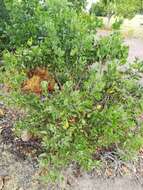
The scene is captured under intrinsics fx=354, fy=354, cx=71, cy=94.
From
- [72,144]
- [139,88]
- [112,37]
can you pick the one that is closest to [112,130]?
[72,144]

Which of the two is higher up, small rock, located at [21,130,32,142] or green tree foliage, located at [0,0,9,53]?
green tree foliage, located at [0,0,9,53]

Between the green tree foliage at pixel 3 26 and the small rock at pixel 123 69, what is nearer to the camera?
the small rock at pixel 123 69

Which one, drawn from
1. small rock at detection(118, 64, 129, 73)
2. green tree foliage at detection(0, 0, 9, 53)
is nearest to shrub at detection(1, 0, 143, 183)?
small rock at detection(118, 64, 129, 73)

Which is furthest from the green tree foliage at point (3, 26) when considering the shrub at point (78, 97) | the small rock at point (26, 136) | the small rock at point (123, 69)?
the small rock at point (123, 69)

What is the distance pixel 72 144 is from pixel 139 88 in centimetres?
112

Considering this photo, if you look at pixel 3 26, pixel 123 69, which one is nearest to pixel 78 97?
pixel 123 69

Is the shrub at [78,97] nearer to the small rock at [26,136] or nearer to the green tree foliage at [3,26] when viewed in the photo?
the small rock at [26,136]

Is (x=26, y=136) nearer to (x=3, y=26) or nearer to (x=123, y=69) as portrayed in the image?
(x=123, y=69)

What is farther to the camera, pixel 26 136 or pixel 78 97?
pixel 26 136

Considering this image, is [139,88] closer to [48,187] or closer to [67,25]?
[67,25]

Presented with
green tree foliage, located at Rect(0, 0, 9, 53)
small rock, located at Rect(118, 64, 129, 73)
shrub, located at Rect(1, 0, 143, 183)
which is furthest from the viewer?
green tree foliage, located at Rect(0, 0, 9, 53)

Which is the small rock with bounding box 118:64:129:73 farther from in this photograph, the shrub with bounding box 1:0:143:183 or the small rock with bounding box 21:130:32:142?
the small rock with bounding box 21:130:32:142

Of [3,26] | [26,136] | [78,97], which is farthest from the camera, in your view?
[3,26]

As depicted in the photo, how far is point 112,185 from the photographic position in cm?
414
